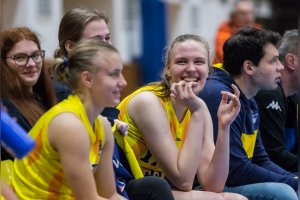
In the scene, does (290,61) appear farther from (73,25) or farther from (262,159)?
(73,25)

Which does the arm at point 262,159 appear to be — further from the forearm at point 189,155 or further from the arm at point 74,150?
the arm at point 74,150

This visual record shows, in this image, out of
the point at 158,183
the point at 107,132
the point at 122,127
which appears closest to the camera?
the point at 107,132

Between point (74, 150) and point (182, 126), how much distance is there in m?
1.03

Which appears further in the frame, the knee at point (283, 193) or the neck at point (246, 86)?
the neck at point (246, 86)

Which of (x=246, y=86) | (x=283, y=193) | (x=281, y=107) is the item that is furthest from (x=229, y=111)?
(x=281, y=107)

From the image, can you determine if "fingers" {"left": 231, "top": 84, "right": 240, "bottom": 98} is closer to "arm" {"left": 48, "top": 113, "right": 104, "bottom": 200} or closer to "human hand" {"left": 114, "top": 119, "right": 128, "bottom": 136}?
"human hand" {"left": 114, "top": 119, "right": 128, "bottom": 136}

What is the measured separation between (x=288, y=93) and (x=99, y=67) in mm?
2189

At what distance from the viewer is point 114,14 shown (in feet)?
51.4

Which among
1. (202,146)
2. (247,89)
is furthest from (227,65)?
(202,146)

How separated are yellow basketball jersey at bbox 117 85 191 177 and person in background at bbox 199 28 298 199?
1.01 ft

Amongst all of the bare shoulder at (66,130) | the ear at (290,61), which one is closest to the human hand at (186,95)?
the bare shoulder at (66,130)

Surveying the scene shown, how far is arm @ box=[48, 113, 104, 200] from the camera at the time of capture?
263 centimetres

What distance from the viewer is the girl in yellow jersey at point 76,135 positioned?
8.68 feet

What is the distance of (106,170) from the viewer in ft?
9.50
